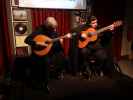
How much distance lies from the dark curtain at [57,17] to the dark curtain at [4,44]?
0.49 m

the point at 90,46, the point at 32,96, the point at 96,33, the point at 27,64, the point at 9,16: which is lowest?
the point at 32,96

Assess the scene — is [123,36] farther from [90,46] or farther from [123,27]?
[90,46]

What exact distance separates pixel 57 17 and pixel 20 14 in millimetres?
700

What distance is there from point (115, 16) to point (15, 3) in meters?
2.09

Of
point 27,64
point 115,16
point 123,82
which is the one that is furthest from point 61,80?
point 115,16

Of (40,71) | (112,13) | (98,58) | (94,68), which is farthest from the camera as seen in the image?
(112,13)

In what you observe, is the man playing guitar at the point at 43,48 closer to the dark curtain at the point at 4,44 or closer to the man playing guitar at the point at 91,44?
the man playing guitar at the point at 91,44

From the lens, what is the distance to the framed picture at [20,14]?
3.67 metres

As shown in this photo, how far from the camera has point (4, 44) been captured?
3.71 meters

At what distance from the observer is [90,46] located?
11.8ft

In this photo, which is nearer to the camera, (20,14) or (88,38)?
(88,38)

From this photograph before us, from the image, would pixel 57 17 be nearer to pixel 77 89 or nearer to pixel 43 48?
pixel 43 48

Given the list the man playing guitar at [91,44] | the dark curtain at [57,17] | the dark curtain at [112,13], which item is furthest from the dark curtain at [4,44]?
the dark curtain at [112,13]

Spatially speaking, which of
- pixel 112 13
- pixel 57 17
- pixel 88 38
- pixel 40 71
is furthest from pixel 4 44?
pixel 112 13
